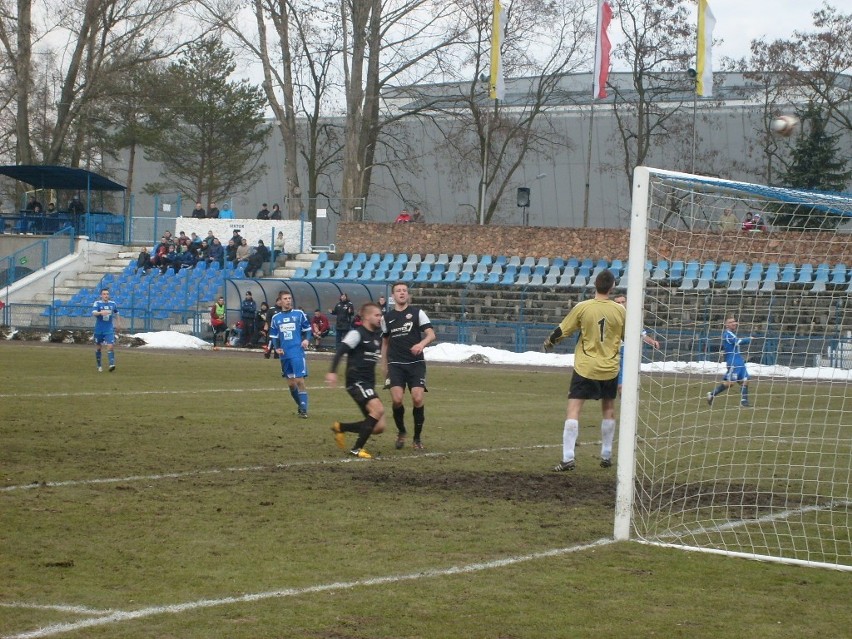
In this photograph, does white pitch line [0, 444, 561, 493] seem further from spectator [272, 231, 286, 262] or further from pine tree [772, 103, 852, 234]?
pine tree [772, 103, 852, 234]

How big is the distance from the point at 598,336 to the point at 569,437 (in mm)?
1007

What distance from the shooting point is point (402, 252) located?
132 feet

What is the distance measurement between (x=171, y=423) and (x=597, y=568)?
27.8 feet

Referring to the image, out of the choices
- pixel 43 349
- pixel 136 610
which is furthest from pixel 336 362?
pixel 43 349

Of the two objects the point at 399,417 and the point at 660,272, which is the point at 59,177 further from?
the point at 660,272

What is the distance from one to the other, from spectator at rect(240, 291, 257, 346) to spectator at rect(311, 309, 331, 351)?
1.89m

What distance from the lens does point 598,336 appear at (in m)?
10.9

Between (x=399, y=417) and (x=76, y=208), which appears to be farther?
(x=76, y=208)

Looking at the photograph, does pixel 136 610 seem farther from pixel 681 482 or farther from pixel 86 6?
pixel 86 6

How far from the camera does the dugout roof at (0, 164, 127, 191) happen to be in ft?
139

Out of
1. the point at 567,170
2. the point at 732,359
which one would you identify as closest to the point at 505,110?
the point at 567,170

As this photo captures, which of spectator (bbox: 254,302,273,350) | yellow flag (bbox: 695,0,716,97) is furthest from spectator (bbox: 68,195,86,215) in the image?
yellow flag (bbox: 695,0,716,97)

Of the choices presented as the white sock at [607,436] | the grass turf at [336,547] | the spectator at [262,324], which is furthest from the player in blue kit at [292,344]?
the spectator at [262,324]

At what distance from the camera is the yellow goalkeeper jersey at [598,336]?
10.8 metres
